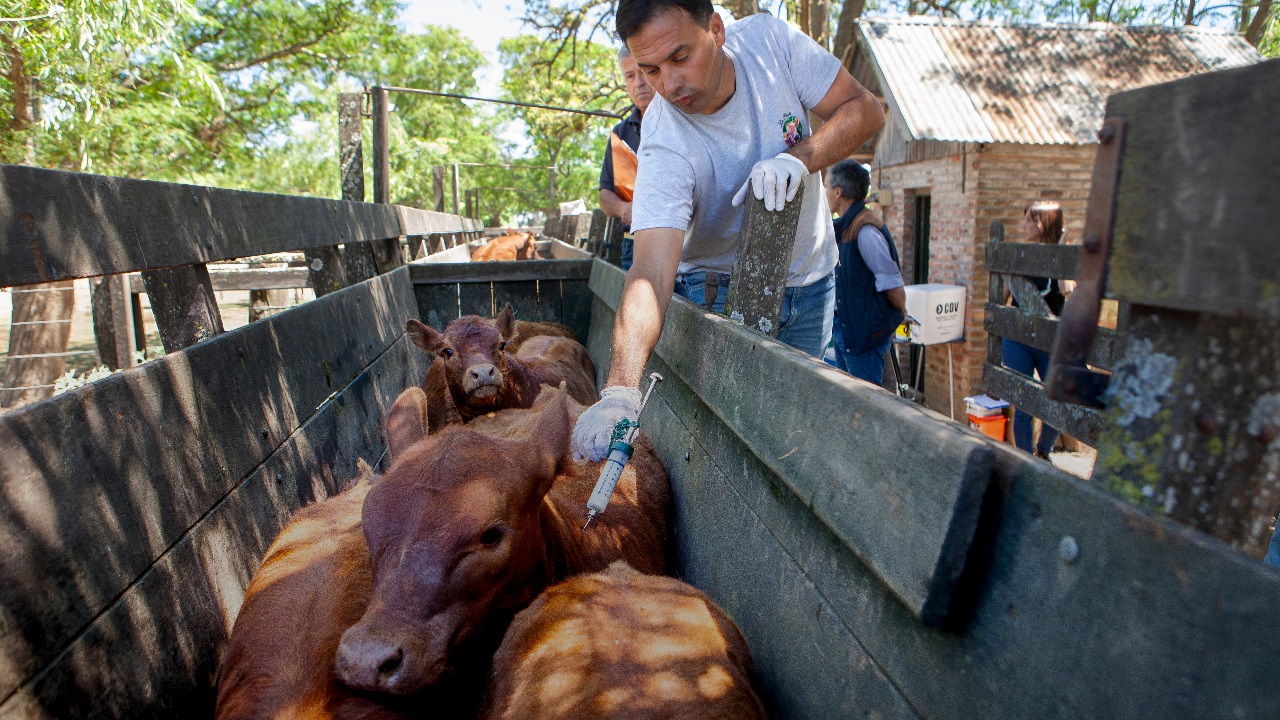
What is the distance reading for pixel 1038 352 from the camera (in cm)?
795

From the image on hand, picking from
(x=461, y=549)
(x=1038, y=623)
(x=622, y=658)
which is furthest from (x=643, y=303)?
(x=1038, y=623)

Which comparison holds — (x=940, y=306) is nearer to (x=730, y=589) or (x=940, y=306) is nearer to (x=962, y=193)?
(x=962, y=193)

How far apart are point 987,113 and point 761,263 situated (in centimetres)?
1096

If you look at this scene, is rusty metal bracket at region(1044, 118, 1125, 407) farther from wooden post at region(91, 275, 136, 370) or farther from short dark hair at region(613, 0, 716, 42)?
wooden post at region(91, 275, 136, 370)

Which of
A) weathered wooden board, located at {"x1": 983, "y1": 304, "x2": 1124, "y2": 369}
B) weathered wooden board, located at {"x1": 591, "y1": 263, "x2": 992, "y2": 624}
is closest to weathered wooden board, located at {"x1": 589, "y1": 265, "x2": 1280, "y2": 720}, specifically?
weathered wooden board, located at {"x1": 591, "y1": 263, "x2": 992, "y2": 624}

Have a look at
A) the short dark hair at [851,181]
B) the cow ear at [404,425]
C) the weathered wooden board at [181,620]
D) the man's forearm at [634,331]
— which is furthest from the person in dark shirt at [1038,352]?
the weathered wooden board at [181,620]

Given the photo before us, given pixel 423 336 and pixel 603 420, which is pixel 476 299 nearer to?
pixel 423 336

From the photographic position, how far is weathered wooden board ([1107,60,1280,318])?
2.98 ft

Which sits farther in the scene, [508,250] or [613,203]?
[508,250]

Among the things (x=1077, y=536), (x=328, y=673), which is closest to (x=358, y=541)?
(x=328, y=673)

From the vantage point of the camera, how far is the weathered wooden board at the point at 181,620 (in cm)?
171

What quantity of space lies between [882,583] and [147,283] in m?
3.00

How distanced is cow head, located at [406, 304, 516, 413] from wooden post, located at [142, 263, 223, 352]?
1.82m

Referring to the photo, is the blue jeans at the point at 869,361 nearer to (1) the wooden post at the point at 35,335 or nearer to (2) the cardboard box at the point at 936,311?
(2) the cardboard box at the point at 936,311
